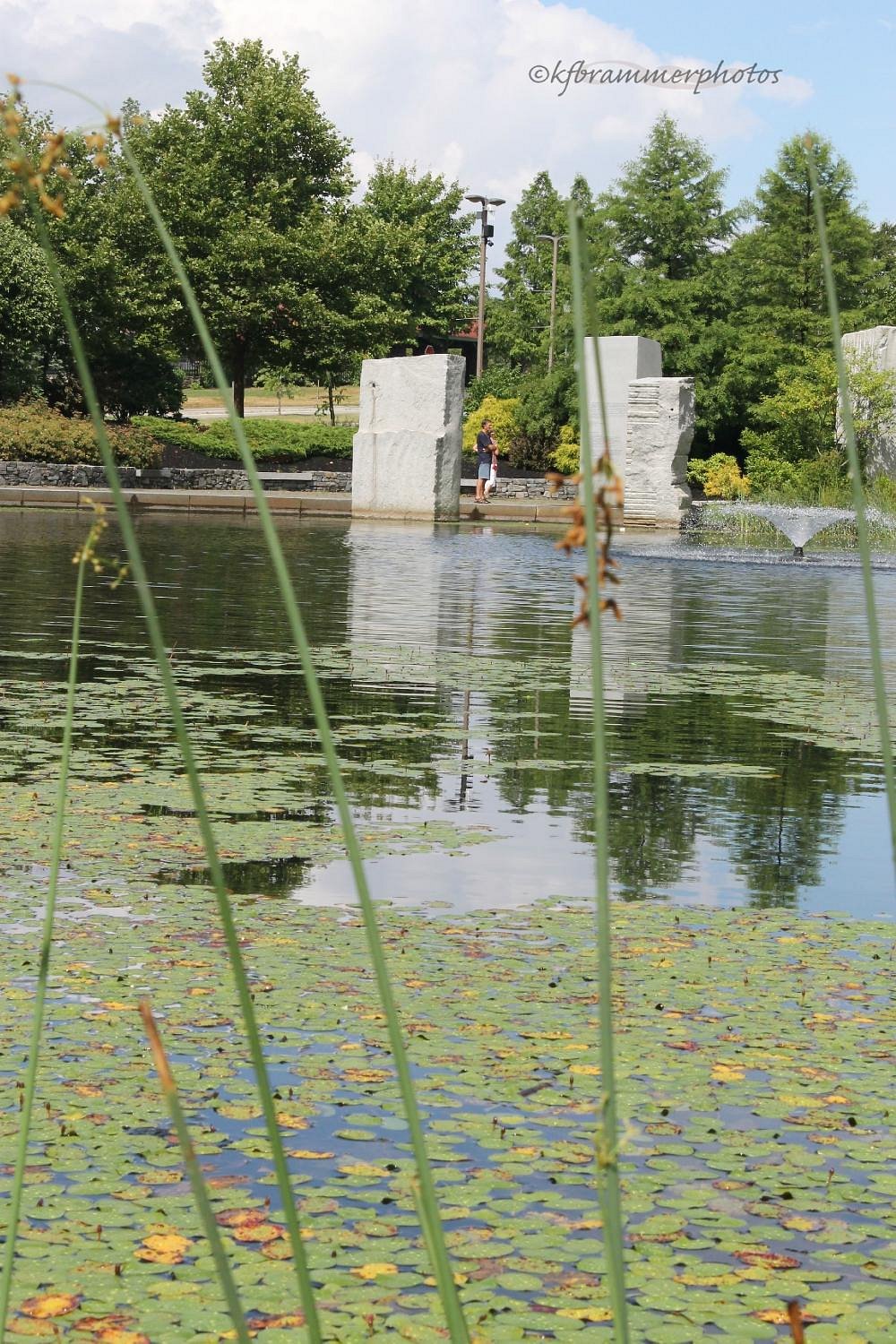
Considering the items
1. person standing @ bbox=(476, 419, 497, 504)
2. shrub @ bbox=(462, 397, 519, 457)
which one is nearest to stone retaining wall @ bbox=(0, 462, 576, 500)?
person standing @ bbox=(476, 419, 497, 504)

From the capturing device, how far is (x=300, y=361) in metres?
→ 47.5

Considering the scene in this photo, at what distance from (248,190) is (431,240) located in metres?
12.8

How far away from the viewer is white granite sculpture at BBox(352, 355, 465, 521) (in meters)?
31.2

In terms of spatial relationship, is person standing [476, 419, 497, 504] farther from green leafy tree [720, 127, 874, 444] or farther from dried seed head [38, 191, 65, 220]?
dried seed head [38, 191, 65, 220]

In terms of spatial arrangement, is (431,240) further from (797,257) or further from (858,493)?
(858,493)

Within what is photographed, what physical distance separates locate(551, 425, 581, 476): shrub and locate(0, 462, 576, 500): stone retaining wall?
0.87m

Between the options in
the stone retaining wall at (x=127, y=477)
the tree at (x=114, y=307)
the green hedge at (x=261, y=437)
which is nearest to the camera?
the stone retaining wall at (x=127, y=477)

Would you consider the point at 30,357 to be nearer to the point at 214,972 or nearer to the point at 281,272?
the point at 281,272

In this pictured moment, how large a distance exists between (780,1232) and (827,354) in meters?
34.7

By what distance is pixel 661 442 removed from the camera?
1256 inches

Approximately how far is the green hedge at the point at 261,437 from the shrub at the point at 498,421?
3107 mm

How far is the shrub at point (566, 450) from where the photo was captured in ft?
140

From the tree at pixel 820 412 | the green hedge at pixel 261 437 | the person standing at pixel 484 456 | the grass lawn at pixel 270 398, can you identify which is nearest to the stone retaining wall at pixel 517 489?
the person standing at pixel 484 456

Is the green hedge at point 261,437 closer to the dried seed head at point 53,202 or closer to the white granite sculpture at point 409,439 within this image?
the white granite sculpture at point 409,439
